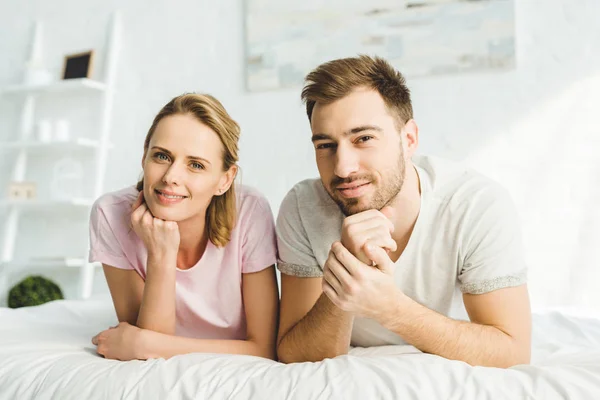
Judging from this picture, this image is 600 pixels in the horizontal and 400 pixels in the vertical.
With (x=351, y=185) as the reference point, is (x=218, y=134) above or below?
above

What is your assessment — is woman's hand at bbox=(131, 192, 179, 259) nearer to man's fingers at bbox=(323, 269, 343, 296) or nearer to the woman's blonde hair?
the woman's blonde hair

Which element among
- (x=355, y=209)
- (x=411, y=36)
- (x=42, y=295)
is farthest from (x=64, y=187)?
(x=355, y=209)

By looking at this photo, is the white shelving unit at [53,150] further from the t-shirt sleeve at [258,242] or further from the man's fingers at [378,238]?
the man's fingers at [378,238]

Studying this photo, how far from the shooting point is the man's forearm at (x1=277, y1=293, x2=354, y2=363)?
1.14 m

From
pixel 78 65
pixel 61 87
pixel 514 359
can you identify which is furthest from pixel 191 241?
pixel 78 65

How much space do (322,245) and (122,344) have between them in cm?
47

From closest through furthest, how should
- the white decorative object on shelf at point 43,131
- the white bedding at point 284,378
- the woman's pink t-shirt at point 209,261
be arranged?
the white bedding at point 284,378 < the woman's pink t-shirt at point 209,261 < the white decorative object on shelf at point 43,131

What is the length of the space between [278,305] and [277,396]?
0.49 meters

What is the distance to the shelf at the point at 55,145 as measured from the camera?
123 inches

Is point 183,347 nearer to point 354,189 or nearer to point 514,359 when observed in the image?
point 354,189

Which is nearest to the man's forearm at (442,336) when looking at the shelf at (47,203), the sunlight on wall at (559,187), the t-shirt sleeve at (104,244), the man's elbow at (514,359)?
the man's elbow at (514,359)

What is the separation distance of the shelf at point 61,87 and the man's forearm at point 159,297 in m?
2.12

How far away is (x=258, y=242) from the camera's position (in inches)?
56.9

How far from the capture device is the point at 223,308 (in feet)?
4.83
